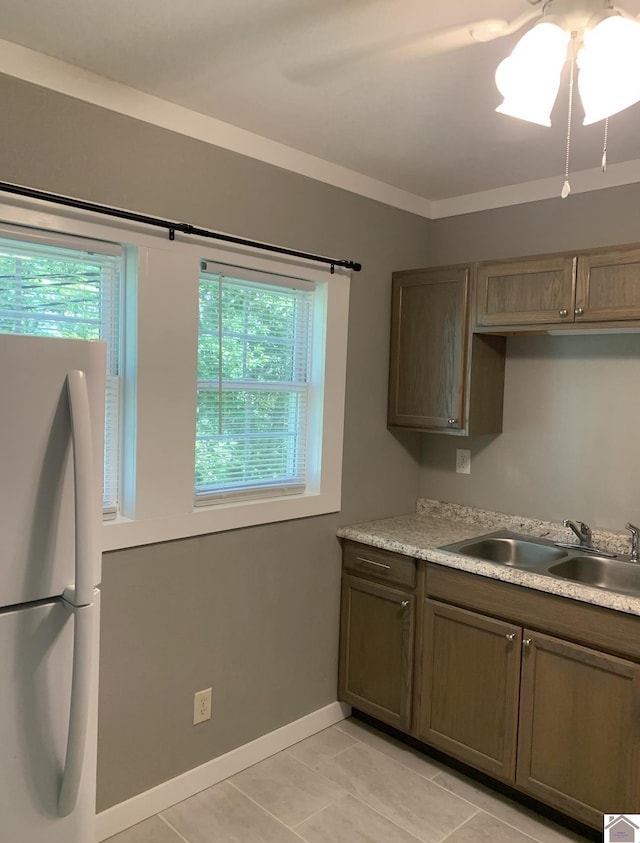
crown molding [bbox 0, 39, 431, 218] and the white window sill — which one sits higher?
crown molding [bbox 0, 39, 431, 218]

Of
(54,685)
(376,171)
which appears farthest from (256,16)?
(54,685)

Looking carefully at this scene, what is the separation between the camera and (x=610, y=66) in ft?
4.45

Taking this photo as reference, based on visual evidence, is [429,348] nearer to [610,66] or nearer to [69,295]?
[69,295]

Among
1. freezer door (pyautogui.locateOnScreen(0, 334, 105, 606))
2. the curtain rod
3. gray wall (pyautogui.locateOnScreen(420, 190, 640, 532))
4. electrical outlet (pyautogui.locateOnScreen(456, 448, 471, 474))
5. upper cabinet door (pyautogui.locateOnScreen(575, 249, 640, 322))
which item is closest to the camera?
freezer door (pyautogui.locateOnScreen(0, 334, 105, 606))

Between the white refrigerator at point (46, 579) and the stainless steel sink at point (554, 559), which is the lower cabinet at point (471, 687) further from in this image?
the white refrigerator at point (46, 579)

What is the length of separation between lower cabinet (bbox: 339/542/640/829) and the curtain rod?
1276mm

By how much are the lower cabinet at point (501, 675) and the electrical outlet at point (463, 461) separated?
0.69m

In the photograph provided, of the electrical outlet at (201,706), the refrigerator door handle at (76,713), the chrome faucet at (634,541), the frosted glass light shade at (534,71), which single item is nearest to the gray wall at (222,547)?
the electrical outlet at (201,706)

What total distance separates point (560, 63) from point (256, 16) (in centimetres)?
78

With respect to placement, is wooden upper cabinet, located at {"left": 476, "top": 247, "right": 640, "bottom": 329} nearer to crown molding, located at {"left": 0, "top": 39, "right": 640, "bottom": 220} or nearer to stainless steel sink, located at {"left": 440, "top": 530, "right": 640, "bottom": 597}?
crown molding, located at {"left": 0, "top": 39, "right": 640, "bottom": 220}

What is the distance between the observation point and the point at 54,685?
4.19ft

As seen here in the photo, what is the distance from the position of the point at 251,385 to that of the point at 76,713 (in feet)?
5.16

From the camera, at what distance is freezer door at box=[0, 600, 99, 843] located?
4.02ft

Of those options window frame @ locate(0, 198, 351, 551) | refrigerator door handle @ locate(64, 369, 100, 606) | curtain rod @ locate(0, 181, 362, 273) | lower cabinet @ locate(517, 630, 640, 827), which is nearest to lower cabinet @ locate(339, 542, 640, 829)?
lower cabinet @ locate(517, 630, 640, 827)
